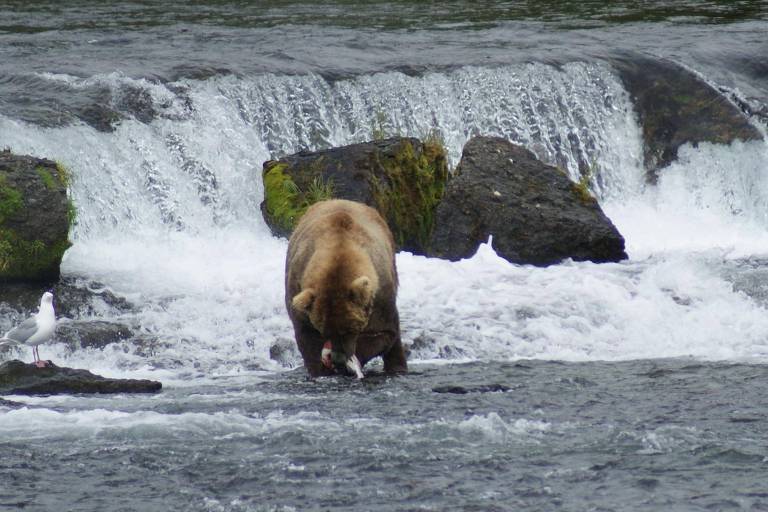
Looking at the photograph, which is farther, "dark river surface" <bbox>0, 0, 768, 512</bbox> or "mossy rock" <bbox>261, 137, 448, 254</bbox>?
"mossy rock" <bbox>261, 137, 448, 254</bbox>

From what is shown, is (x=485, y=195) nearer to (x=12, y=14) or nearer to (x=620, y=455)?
(x=620, y=455)

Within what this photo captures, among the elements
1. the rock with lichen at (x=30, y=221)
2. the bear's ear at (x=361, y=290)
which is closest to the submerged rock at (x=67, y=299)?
the rock with lichen at (x=30, y=221)

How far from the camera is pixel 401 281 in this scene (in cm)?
1445

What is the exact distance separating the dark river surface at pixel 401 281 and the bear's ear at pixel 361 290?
2.48 ft

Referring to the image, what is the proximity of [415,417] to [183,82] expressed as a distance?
34.3ft

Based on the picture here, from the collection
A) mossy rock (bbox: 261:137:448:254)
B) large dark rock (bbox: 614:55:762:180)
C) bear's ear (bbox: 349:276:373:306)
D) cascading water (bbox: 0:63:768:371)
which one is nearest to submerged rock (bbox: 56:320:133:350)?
cascading water (bbox: 0:63:768:371)

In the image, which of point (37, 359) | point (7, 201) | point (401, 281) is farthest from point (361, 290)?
point (7, 201)

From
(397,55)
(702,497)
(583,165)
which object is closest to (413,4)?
(397,55)

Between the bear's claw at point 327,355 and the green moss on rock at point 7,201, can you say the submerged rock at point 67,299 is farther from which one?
the bear's claw at point 327,355

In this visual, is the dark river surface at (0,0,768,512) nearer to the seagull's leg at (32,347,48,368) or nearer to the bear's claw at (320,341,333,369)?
the bear's claw at (320,341,333,369)

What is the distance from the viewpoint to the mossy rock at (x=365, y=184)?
16281 millimetres

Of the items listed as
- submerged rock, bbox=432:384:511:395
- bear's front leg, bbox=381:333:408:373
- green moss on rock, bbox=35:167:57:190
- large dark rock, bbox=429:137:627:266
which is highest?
green moss on rock, bbox=35:167:57:190

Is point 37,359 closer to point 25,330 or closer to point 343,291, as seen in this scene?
point 25,330

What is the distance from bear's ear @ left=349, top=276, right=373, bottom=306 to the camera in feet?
32.5
